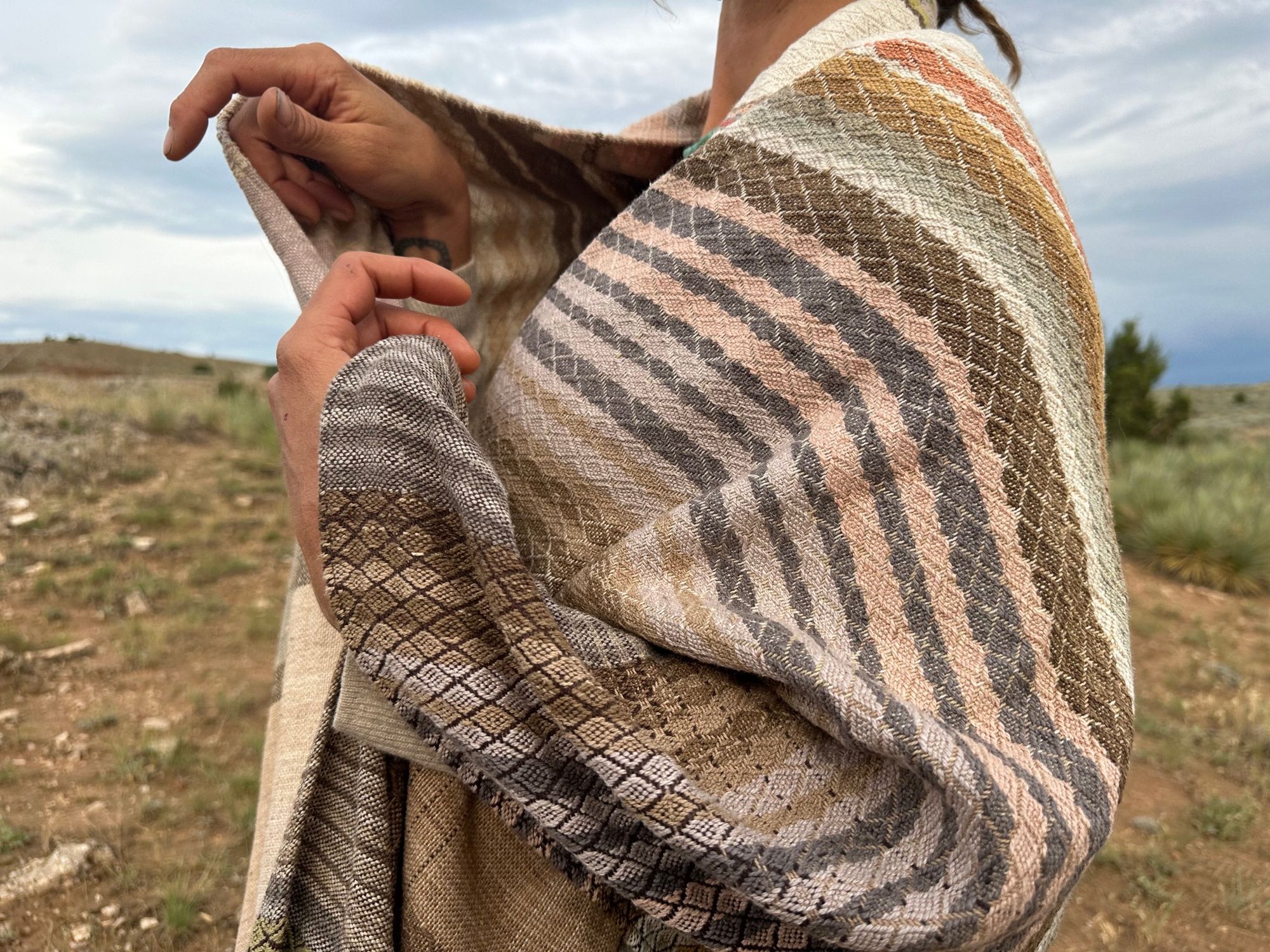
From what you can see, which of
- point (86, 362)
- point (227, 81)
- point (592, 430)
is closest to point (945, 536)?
point (592, 430)

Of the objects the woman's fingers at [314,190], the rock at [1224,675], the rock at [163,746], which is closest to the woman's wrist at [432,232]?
the woman's fingers at [314,190]

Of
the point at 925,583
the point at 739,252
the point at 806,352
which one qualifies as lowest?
the point at 925,583

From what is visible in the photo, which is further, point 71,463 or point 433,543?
point 71,463

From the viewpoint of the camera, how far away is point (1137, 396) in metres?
12.8

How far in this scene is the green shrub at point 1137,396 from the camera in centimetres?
1262

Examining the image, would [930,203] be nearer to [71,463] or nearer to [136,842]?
[136,842]

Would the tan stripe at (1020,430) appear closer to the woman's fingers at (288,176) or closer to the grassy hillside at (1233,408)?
the woman's fingers at (288,176)

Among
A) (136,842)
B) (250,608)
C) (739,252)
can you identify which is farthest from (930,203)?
(250,608)

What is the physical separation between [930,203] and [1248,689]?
5.13 meters

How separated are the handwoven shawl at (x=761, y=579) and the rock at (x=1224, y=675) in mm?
4745

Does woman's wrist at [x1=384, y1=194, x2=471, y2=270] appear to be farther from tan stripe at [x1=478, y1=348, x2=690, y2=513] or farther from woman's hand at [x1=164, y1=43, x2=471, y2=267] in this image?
tan stripe at [x1=478, y1=348, x2=690, y2=513]

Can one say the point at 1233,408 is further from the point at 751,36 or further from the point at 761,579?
the point at 761,579

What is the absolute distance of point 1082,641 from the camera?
0.89 m

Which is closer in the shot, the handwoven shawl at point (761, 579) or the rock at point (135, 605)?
the handwoven shawl at point (761, 579)
